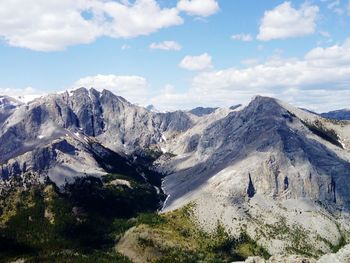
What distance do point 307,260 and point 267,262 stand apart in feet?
51.9

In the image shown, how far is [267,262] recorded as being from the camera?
171 meters

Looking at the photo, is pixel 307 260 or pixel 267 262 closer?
pixel 307 260

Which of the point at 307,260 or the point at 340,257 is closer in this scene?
the point at 340,257

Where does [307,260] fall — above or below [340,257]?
below

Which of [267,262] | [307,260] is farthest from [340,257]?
[267,262]

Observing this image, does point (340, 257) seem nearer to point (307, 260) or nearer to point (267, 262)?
point (307, 260)

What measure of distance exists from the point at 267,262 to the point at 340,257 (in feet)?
152

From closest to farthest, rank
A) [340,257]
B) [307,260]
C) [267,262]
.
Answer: [340,257]
[307,260]
[267,262]

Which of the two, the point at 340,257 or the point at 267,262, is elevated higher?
the point at 340,257

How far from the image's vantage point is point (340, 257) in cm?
12762

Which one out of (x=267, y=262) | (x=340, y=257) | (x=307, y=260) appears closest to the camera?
(x=340, y=257)

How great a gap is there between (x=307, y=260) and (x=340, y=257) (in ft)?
108
